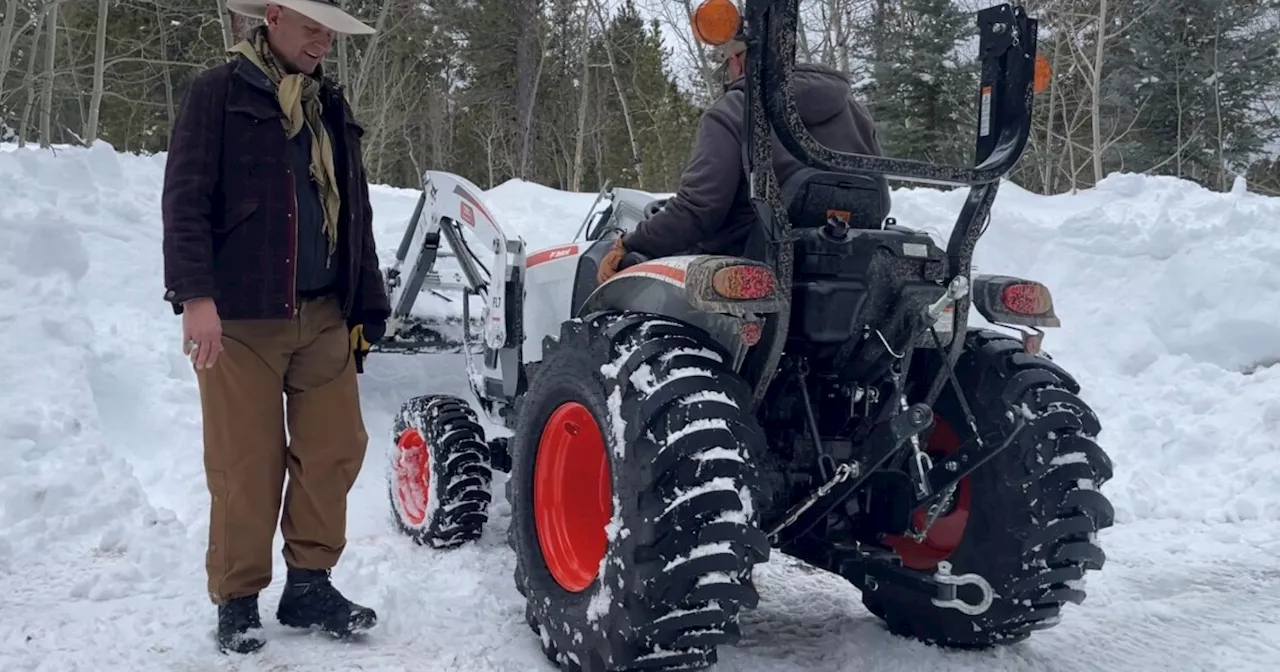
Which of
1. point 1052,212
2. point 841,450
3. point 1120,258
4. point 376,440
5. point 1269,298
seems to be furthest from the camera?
point 1052,212

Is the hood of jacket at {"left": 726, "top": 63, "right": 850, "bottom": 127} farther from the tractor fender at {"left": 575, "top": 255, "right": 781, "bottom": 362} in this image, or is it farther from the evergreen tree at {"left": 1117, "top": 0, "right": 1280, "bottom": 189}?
the evergreen tree at {"left": 1117, "top": 0, "right": 1280, "bottom": 189}

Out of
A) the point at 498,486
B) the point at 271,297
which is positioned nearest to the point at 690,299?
the point at 271,297

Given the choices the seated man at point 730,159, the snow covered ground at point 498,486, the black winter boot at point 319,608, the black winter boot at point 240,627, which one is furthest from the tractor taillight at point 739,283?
the black winter boot at point 240,627

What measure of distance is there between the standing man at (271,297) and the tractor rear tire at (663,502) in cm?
88

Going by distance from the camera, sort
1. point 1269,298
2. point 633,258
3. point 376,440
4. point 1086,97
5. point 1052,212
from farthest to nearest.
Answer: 1. point 1086,97
2. point 1052,212
3. point 1269,298
4. point 376,440
5. point 633,258

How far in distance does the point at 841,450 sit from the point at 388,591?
1.71m

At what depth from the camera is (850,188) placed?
10.5 ft

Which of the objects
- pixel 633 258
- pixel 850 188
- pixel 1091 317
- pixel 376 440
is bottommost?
pixel 376 440

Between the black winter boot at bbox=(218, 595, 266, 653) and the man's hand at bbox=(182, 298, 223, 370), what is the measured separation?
79 centimetres

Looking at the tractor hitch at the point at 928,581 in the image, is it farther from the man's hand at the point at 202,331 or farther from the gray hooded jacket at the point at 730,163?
the man's hand at the point at 202,331

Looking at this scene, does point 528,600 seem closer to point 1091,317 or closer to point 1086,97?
point 1091,317

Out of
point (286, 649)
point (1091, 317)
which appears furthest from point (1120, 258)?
point (286, 649)

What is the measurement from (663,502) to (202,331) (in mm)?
1471

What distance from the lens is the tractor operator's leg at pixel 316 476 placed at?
133 inches
